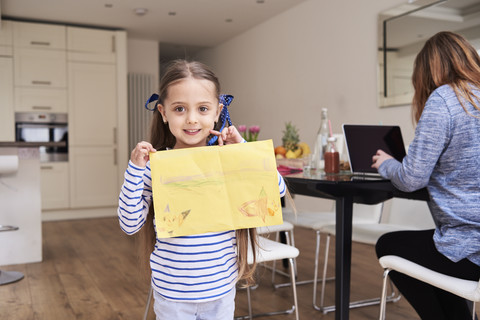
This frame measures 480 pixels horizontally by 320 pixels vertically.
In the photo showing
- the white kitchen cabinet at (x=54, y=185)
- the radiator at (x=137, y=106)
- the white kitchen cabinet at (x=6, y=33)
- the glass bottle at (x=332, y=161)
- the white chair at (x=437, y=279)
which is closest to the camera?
the white chair at (x=437, y=279)

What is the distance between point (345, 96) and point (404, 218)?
2187 millimetres

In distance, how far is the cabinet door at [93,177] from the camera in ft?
18.3

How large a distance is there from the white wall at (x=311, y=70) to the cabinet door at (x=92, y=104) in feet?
5.88

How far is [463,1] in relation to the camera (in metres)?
3.11

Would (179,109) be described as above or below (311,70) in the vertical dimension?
below

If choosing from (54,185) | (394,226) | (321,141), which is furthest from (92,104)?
(394,226)

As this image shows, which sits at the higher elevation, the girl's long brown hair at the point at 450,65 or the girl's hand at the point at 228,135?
the girl's long brown hair at the point at 450,65

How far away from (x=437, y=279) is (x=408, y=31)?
8.88 ft

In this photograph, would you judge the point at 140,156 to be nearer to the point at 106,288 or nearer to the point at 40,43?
the point at 106,288

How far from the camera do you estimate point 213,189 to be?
966 mm

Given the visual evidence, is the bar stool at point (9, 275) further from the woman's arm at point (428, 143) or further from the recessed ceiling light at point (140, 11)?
the recessed ceiling light at point (140, 11)

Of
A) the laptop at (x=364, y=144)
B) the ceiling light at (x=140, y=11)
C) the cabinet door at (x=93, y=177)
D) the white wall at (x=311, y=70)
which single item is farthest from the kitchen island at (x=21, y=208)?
the ceiling light at (x=140, y=11)

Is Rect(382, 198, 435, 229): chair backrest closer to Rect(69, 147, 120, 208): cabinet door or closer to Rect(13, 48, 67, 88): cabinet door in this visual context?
Rect(69, 147, 120, 208): cabinet door

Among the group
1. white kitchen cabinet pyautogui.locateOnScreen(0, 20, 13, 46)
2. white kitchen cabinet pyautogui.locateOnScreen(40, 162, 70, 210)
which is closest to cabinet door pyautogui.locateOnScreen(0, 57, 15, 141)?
white kitchen cabinet pyautogui.locateOnScreen(0, 20, 13, 46)
